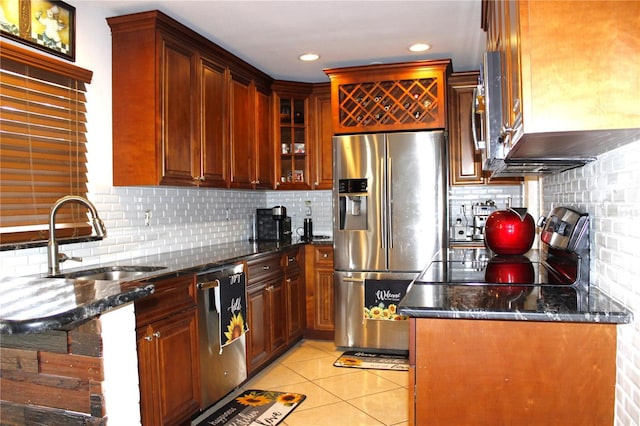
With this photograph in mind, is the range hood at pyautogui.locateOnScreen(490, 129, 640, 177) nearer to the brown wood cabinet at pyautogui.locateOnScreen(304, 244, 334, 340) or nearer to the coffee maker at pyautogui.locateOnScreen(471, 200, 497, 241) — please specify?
the coffee maker at pyautogui.locateOnScreen(471, 200, 497, 241)

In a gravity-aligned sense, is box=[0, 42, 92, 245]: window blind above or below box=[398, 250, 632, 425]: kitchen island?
above

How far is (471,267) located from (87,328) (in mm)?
1756

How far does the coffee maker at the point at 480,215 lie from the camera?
4488mm

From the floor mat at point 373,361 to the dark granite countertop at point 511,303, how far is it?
198 cm

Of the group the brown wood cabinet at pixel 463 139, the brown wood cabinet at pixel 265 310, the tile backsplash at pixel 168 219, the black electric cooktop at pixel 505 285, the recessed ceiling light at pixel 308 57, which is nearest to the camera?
the black electric cooktop at pixel 505 285

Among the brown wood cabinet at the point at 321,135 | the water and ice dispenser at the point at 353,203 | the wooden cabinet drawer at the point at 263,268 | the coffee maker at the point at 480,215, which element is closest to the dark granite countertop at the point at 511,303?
the wooden cabinet drawer at the point at 263,268

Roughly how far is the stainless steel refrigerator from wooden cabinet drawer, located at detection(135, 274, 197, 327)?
1739mm

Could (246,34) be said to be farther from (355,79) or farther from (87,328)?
(87,328)

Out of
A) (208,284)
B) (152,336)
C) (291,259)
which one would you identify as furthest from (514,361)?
(291,259)

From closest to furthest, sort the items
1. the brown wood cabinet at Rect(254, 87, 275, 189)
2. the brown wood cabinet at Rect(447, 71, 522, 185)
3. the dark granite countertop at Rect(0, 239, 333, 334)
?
the dark granite countertop at Rect(0, 239, 333, 334), the brown wood cabinet at Rect(254, 87, 275, 189), the brown wood cabinet at Rect(447, 71, 522, 185)

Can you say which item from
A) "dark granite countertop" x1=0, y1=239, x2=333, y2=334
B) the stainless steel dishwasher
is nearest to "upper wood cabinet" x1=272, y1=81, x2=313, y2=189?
the stainless steel dishwasher

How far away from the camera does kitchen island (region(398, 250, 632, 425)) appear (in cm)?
154

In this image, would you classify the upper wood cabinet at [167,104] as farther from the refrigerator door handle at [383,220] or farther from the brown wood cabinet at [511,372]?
the brown wood cabinet at [511,372]

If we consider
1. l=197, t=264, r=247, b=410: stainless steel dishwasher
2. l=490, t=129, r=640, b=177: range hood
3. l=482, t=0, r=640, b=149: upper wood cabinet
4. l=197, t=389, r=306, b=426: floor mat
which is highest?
l=482, t=0, r=640, b=149: upper wood cabinet
